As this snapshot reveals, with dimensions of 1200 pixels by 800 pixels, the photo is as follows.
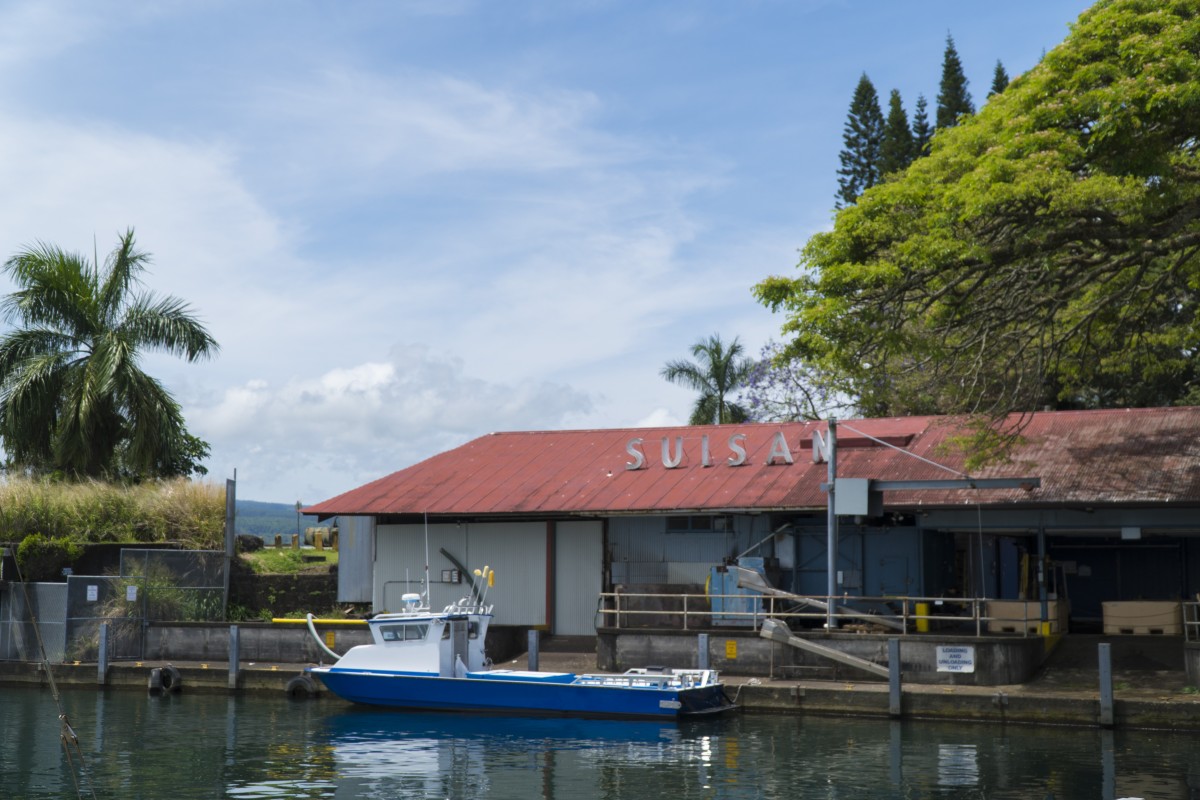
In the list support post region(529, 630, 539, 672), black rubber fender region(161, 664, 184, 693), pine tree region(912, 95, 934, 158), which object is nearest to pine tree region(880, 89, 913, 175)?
pine tree region(912, 95, 934, 158)

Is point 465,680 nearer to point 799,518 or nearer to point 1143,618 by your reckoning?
point 799,518

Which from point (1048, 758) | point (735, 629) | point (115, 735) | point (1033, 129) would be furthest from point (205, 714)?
point (1033, 129)

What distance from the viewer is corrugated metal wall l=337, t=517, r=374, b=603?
128 ft

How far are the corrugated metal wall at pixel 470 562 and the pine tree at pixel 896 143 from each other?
128ft

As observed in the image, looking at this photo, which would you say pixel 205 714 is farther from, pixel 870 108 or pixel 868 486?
pixel 870 108

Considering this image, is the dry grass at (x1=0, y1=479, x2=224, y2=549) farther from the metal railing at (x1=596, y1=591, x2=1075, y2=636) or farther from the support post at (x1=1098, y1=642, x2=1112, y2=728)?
the support post at (x1=1098, y1=642, x2=1112, y2=728)

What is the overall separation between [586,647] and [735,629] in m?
5.33

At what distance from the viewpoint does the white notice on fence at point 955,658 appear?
28812 millimetres

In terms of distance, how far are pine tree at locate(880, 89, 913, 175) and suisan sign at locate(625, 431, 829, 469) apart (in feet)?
112

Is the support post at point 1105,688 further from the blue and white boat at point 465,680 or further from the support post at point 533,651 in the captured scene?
the support post at point 533,651

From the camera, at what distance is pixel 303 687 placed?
3350cm

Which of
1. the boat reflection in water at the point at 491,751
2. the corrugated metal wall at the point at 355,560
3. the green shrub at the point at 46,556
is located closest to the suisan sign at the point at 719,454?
the corrugated metal wall at the point at 355,560

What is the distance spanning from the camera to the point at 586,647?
3556cm

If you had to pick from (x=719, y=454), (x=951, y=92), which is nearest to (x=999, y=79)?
(x=951, y=92)
